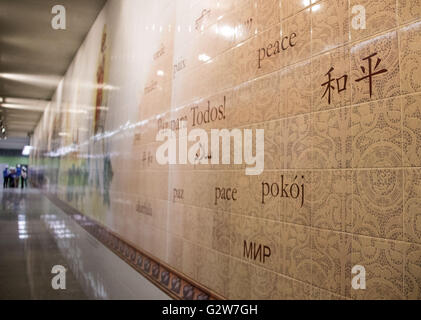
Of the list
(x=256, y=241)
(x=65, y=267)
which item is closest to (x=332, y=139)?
(x=256, y=241)

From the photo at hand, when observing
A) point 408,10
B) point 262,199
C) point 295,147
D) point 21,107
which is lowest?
point 262,199

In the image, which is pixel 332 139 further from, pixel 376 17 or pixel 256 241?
pixel 256 241

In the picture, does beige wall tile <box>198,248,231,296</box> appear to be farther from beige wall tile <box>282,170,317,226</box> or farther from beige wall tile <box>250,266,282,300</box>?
beige wall tile <box>282,170,317,226</box>

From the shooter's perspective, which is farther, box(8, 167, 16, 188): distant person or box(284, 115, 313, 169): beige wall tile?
box(8, 167, 16, 188): distant person

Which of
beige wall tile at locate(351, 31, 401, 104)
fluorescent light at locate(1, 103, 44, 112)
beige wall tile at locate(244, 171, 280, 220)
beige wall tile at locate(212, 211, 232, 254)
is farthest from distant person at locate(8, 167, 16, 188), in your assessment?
beige wall tile at locate(351, 31, 401, 104)

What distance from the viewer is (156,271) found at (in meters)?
2.68

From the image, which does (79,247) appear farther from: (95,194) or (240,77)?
(240,77)

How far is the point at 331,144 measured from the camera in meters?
1.31

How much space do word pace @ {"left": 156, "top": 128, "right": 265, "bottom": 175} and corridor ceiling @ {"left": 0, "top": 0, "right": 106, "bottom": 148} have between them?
3.78 metres

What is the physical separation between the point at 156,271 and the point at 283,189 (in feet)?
5.24

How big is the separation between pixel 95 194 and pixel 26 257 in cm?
178

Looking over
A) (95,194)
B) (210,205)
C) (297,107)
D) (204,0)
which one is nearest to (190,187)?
(210,205)

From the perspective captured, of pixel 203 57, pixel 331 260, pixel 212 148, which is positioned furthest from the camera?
pixel 203 57

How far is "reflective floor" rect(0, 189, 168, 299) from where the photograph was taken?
7.78 feet
